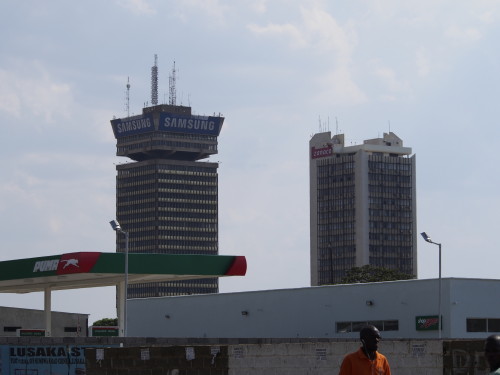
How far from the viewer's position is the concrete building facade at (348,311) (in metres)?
57.8

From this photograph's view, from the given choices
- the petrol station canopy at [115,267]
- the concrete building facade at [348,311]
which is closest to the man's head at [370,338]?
the petrol station canopy at [115,267]

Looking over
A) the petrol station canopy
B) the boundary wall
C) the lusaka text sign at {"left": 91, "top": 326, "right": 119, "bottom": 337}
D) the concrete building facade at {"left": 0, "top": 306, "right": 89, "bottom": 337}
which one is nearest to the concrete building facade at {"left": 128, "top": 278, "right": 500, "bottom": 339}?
the petrol station canopy

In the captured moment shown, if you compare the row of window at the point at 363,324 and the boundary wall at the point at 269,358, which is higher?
the boundary wall at the point at 269,358

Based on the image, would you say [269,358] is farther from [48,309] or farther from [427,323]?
[48,309]

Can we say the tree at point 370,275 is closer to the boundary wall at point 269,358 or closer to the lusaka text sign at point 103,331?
the lusaka text sign at point 103,331

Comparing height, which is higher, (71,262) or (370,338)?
(71,262)

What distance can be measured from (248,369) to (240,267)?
3318 cm

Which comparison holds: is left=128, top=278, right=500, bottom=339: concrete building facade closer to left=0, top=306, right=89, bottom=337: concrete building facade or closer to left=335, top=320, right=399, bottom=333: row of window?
left=335, top=320, right=399, bottom=333: row of window

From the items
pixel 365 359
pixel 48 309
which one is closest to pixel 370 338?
pixel 365 359

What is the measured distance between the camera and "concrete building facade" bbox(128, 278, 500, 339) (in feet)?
190

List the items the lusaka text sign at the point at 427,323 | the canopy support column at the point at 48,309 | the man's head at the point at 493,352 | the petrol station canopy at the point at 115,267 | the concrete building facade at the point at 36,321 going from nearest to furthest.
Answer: the man's head at the point at 493,352, the petrol station canopy at the point at 115,267, the lusaka text sign at the point at 427,323, the canopy support column at the point at 48,309, the concrete building facade at the point at 36,321

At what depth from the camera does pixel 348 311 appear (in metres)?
61.2

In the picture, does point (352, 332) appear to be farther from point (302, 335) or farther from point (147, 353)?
point (147, 353)

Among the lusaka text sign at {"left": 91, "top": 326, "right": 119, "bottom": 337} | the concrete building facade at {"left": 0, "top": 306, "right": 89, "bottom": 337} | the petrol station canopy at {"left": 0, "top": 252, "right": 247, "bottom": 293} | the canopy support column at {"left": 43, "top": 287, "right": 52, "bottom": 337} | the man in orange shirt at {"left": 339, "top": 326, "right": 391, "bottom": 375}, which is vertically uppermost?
the petrol station canopy at {"left": 0, "top": 252, "right": 247, "bottom": 293}
